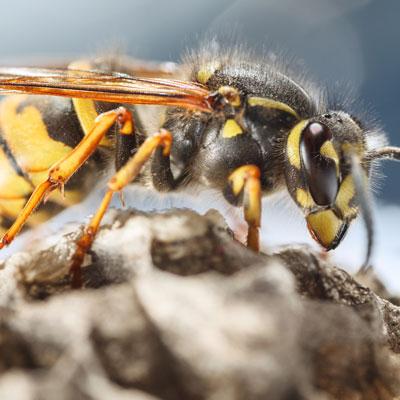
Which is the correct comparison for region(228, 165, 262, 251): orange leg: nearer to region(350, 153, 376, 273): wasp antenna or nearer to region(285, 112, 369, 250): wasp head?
region(285, 112, 369, 250): wasp head

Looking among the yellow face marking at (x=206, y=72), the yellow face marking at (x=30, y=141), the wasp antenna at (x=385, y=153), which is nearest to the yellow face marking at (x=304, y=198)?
the wasp antenna at (x=385, y=153)

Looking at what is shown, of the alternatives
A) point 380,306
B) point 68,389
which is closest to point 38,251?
point 68,389

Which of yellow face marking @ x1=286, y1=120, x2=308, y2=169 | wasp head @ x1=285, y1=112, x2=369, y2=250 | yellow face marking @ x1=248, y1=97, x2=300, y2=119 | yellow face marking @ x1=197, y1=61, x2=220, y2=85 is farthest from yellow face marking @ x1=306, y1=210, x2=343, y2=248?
yellow face marking @ x1=197, y1=61, x2=220, y2=85

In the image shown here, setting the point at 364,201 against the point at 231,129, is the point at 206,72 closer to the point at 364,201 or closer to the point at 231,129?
the point at 231,129

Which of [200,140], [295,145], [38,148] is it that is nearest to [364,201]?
[295,145]

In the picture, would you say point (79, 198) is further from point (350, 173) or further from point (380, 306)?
point (380, 306)

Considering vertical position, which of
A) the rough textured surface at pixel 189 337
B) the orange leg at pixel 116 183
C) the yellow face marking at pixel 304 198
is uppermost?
the yellow face marking at pixel 304 198

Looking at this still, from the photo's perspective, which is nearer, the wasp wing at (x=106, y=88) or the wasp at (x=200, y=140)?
the wasp at (x=200, y=140)

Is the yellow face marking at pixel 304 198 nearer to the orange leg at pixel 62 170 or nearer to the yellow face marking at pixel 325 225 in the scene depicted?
the yellow face marking at pixel 325 225
